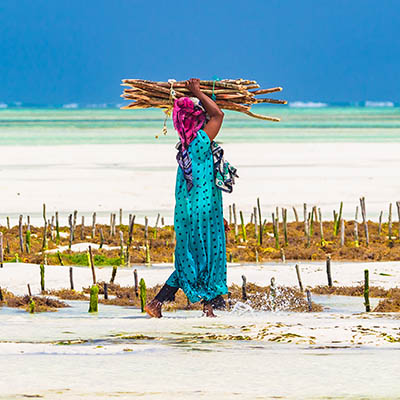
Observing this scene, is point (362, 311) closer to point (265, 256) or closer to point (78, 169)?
point (265, 256)

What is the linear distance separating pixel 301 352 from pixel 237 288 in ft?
12.7

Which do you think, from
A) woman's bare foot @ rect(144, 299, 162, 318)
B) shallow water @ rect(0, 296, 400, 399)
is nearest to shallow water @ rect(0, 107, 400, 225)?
woman's bare foot @ rect(144, 299, 162, 318)

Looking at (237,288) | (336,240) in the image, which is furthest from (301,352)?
(336,240)

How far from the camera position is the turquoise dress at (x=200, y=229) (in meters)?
8.95

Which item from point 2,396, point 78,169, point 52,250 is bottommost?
point 2,396

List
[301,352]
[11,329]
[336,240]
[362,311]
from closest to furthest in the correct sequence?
[301,352], [11,329], [362,311], [336,240]

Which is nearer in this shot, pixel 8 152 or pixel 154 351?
pixel 154 351

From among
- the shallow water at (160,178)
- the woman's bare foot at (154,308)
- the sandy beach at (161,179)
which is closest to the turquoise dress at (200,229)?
the woman's bare foot at (154,308)

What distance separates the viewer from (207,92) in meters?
9.14

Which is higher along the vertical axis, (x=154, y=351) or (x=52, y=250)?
(x=52, y=250)

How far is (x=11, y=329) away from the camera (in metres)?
8.66

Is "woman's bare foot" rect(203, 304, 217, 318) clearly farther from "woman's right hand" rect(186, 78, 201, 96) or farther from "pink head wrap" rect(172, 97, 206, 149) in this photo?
"woman's right hand" rect(186, 78, 201, 96)

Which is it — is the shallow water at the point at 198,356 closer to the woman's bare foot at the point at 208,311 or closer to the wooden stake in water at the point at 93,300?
the woman's bare foot at the point at 208,311

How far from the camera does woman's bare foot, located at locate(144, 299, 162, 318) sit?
9.16 metres
